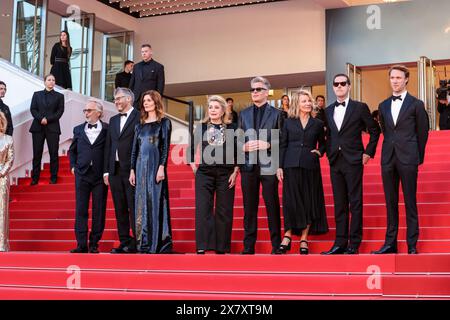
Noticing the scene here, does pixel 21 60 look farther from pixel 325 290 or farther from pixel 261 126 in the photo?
pixel 325 290

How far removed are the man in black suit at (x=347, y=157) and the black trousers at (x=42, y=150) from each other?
534 cm

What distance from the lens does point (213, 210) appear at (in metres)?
7.11

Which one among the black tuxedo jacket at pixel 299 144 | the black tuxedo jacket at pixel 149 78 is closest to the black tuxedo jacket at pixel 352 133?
the black tuxedo jacket at pixel 299 144

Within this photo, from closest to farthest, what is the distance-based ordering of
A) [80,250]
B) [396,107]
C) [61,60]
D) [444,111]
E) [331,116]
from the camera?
[396,107] → [331,116] → [80,250] → [444,111] → [61,60]

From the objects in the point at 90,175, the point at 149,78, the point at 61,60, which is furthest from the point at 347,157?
the point at 61,60

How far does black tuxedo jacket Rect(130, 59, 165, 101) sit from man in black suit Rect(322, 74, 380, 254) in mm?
4540

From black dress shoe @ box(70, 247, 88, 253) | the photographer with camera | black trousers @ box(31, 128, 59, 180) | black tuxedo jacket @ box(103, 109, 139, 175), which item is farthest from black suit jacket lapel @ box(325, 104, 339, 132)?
the photographer with camera

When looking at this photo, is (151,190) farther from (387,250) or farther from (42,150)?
(42,150)

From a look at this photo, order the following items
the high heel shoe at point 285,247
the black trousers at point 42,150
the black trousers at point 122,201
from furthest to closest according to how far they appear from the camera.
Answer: the black trousers at point 42,150
the black trousers at point 122,201
the high heel shoe at point 285,247

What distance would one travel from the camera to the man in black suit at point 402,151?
6.47 meters

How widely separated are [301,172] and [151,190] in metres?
1.51

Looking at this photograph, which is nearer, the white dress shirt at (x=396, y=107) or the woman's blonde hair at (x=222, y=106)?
the white dress shirt at (x=396, y=107)

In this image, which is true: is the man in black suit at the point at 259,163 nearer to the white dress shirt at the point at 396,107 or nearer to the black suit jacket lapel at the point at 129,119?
the white dress shirt at the point at 396,107

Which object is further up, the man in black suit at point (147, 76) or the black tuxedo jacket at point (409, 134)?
the man in black suit at point (147, 76)
